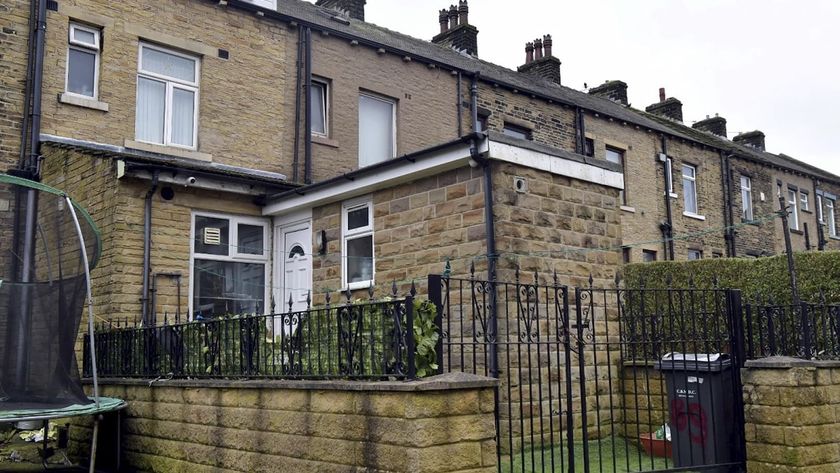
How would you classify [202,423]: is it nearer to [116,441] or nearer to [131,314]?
[116,441]

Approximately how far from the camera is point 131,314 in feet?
36.3

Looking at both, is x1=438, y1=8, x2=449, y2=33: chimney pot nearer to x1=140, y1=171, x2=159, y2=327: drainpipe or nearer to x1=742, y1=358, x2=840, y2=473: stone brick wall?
x1=140, y1=171, x2=159, y2=327: drainpipe

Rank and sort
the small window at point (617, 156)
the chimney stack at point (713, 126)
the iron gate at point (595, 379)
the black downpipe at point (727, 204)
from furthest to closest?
the chimney stack at point (713, 126)
the black downpipe at point (727, 204)
the small window at point (617, 156)
the iron gate at point (595, 379)

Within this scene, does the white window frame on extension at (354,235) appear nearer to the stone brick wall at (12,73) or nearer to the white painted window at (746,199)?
the stone brick wall at (12,73)

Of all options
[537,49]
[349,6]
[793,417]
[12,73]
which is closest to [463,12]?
[537,49]

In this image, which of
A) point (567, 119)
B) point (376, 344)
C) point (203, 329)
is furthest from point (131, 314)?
point (567, 119)

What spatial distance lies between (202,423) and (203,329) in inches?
37.5

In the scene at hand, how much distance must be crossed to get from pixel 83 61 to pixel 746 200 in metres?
22.3

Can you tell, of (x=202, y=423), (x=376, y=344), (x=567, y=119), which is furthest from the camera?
(x=567, y=119)

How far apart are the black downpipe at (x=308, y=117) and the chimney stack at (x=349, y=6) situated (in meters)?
5.28

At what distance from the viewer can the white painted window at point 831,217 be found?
103ft

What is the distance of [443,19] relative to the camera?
23.8 metres

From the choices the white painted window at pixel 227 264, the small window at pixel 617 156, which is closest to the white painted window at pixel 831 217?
the small window at pixel 617 156

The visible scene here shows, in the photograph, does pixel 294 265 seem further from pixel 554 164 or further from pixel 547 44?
pixel 547 44
